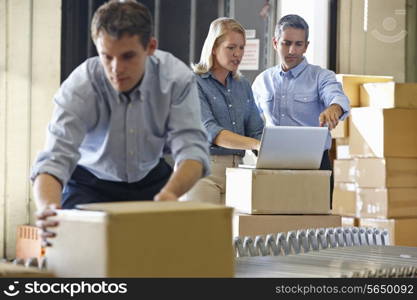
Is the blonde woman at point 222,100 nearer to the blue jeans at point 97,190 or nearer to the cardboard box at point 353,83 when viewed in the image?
the blue jeans at point 97,190

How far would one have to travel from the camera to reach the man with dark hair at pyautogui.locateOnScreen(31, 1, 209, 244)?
6.45 feet

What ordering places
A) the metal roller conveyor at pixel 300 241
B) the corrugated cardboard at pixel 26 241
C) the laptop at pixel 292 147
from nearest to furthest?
the metal roller conveyor at pixel 300 241
the laptop at pixel 292 147
the corrugated cardboard at pixel 26 241

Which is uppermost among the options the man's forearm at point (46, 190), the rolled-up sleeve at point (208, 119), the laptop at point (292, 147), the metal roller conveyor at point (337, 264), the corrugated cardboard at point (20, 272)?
the rolled-up sleeve at point (208, 119)

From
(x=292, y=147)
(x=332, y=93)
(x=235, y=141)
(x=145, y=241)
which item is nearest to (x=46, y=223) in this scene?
(x=145, y=241)

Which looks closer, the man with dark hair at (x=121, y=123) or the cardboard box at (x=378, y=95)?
the man with dark hair at (x=121, y=123)

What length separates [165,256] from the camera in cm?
157

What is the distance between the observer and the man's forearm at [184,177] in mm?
2006

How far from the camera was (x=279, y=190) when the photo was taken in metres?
3.51

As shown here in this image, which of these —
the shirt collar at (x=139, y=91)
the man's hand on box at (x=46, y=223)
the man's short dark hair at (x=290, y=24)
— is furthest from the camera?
the man's short dark hair at (x=290, y=24)

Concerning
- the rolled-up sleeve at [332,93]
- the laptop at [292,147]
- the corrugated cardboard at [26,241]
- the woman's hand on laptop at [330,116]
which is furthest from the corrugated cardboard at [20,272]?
the corrugated cardboard at [26,241]

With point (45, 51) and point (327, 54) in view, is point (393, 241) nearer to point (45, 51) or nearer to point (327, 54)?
point (327, 54)

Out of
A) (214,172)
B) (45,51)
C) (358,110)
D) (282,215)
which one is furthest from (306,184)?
(45,51)

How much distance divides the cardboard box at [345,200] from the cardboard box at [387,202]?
0.07m

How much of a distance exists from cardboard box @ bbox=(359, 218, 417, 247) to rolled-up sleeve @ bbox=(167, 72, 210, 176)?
3144mm
